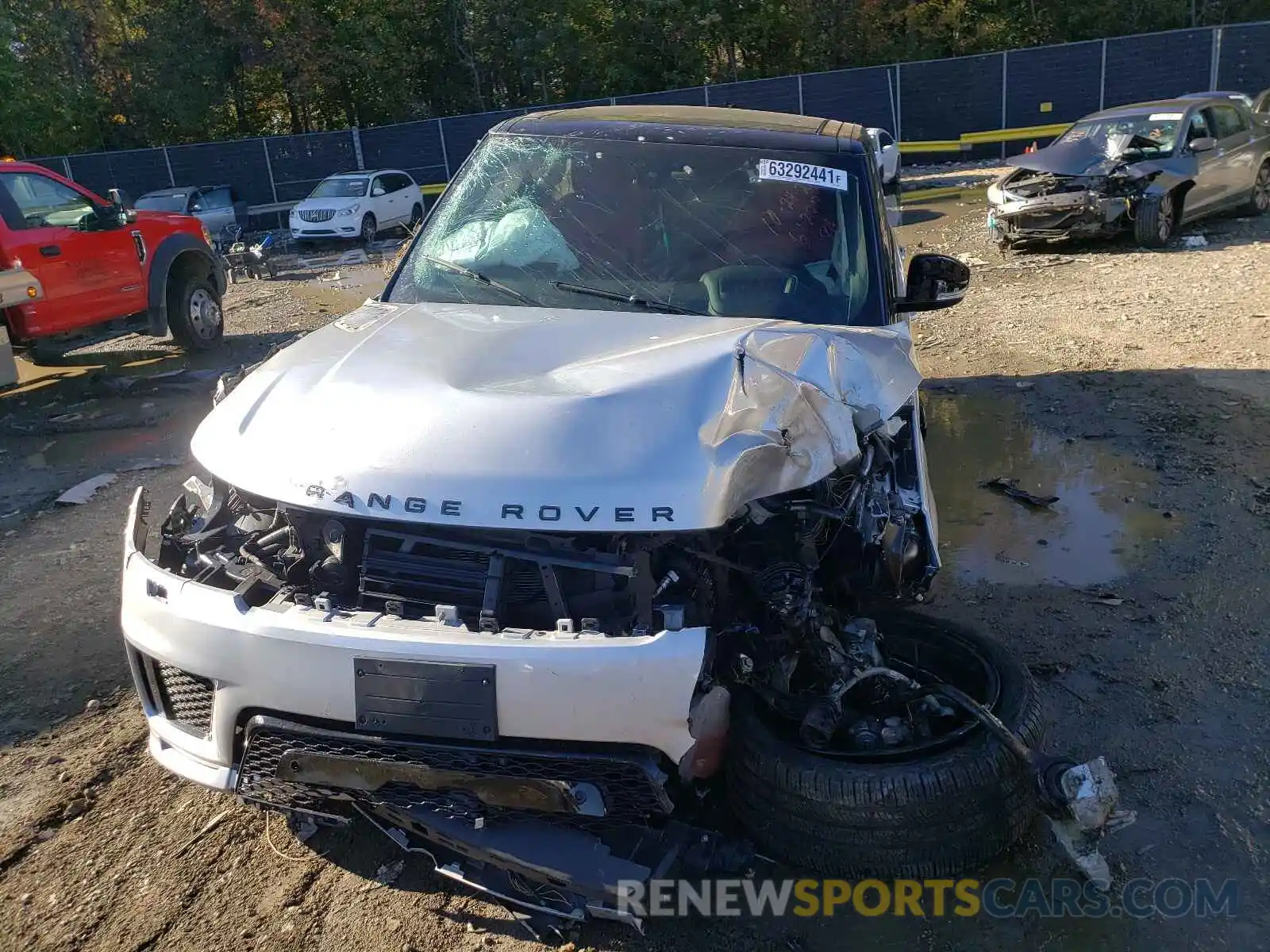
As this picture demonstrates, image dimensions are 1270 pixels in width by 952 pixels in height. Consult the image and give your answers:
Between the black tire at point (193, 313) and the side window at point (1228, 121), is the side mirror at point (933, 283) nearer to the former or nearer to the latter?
the black tire at point (193, 313)

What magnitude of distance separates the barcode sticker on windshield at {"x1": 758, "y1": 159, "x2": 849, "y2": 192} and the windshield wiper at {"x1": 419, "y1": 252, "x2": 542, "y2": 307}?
1.08 meters

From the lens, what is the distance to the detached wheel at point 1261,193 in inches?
538

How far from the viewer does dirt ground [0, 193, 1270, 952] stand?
286cm

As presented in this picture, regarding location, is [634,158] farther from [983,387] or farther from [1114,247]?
[1114,247]

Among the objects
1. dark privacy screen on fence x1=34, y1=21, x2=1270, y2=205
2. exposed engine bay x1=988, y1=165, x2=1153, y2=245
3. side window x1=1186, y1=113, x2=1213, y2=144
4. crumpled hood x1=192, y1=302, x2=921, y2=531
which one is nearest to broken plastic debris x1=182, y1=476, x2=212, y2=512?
crumpled hood x1=192, y1=302, x2=921, y2=531

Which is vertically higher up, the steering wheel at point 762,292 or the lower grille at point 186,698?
the steering wheel at point 762,292

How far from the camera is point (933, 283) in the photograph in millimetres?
4258

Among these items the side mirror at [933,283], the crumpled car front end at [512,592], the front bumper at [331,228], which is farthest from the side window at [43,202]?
the front bumper at [331,228]

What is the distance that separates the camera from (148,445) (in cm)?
764

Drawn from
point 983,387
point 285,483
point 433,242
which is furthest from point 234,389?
point 983,387

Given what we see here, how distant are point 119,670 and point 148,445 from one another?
378 centimetres

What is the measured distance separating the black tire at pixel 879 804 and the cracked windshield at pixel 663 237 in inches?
64.8

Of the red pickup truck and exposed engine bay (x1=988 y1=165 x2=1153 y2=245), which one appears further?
exposed engine bay (x1=988 y1=165 x2=1153 y2=245)

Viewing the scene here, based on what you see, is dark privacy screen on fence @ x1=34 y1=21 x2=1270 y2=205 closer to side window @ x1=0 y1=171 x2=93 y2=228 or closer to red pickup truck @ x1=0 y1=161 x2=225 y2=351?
red pickup truck @ x1=0 y1=161 x2=225 y2=351
